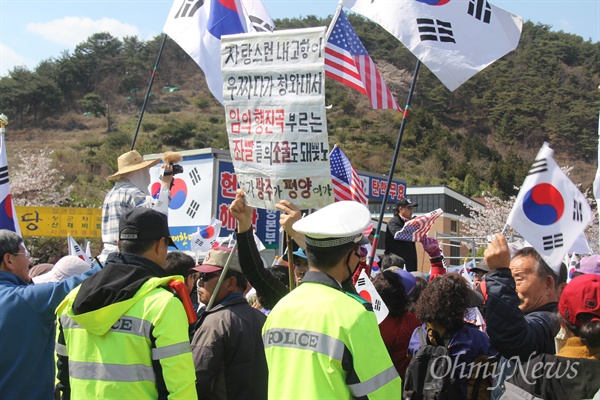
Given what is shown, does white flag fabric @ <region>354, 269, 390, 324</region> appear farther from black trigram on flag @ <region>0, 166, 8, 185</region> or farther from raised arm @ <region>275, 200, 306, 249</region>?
black trigram on flag @ <region>0, 166, 8, 185</region>

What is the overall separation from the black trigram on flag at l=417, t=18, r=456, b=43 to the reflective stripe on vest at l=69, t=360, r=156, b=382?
407cm

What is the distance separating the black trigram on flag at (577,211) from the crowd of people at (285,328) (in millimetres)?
336

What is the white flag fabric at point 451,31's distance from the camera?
6258 mm

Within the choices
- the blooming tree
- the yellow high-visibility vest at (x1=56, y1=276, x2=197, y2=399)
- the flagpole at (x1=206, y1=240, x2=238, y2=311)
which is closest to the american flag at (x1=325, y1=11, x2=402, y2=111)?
the flagpole at (x1=206, y1=240, x2=238, y2=311)

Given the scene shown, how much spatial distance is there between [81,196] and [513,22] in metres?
51.1

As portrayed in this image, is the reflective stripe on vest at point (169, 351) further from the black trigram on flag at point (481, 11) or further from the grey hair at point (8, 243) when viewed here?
the black trigram on flag at point (481, 11)

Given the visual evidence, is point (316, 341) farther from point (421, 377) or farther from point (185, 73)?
point (185, 73)

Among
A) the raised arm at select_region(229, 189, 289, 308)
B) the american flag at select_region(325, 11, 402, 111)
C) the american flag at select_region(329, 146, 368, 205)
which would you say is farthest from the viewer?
the american flag at select_region(329, 146, 368, 205)

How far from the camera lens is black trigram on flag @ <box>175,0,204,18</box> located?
802 centimetres

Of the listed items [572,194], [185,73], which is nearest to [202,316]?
[572,194]

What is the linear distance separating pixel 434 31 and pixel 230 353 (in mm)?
3588

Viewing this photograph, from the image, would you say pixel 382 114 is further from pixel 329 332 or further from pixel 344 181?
pixel 329 332

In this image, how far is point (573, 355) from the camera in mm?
3262

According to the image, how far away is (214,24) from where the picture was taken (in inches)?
311
